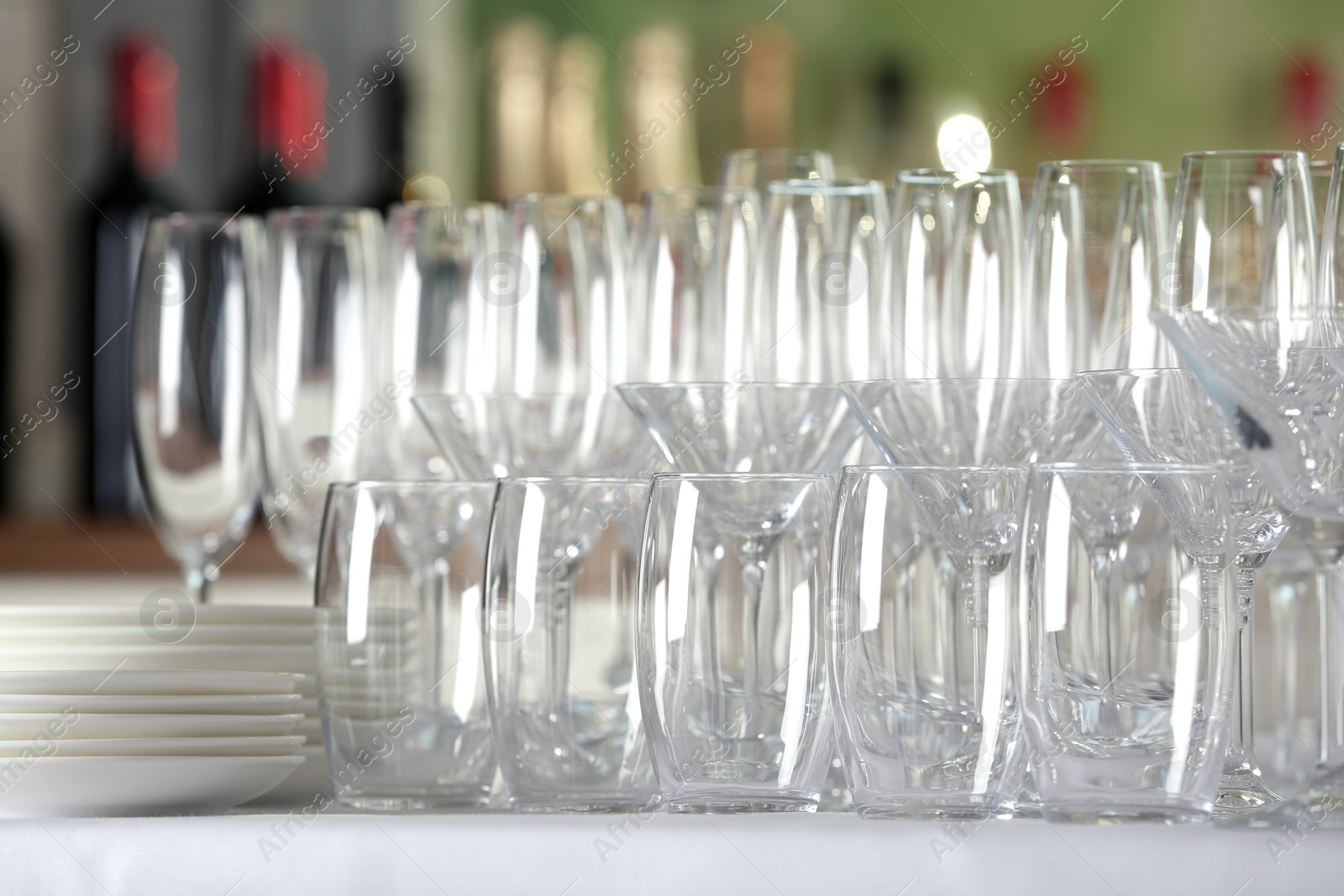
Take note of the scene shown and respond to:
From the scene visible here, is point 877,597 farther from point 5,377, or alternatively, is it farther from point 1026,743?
point 5,377

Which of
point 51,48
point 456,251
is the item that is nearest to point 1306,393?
point 456,251

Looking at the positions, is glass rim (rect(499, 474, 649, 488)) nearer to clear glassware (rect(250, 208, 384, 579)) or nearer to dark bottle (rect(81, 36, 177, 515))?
clear glassware (rect(250, 208, 384, 579))

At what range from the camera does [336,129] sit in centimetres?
205

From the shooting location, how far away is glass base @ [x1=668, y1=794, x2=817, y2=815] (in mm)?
451

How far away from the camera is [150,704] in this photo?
1.60ft

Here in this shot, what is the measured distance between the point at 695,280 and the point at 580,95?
4.37ft

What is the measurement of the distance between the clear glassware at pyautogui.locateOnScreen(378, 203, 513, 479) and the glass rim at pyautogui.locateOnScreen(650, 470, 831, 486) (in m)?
0.24

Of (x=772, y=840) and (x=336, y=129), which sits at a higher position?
(x=336, y=129)

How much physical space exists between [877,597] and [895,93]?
60.5 inches

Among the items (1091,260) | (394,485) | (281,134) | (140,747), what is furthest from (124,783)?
(281,134)

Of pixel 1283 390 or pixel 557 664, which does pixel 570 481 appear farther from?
pixel 1283 390

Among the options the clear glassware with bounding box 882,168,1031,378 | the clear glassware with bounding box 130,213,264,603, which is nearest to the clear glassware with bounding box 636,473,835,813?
the clear glassware with bounding box 882,168,1031,378

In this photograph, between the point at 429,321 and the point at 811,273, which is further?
the point at 429,321

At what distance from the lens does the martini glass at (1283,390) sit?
438 mm
